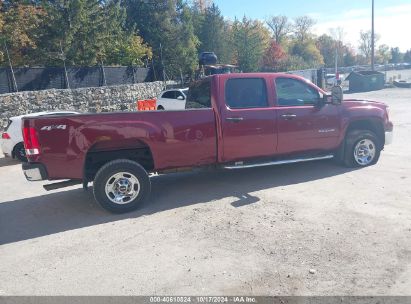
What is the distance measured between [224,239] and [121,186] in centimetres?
186

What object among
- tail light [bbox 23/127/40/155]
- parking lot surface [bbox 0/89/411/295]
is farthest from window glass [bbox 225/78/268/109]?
tail light [bbox 23/127/40/155]

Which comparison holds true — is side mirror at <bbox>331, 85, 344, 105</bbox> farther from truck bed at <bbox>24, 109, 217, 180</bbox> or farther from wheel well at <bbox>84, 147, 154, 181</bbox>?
wheel well at <bbox>84, 147, 154, 181</bbox>

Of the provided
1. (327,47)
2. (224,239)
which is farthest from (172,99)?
(327,47)

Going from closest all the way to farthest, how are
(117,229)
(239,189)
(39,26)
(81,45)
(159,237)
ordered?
(159,237), (117,229), (239,189), (39,26), (81,45)

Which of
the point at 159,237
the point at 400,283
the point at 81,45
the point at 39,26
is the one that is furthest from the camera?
the point at 81,45

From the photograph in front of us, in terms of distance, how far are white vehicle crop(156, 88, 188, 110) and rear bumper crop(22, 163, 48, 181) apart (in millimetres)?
10967

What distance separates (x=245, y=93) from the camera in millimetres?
6035

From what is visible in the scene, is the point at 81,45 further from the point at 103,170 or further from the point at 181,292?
the point at 181,292

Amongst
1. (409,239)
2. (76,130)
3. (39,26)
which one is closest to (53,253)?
(76,130)

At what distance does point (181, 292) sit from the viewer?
324 cm

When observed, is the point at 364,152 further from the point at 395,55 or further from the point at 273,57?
the point at 395,55

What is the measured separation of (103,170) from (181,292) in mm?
2456

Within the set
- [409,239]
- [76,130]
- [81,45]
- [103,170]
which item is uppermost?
[81,45]

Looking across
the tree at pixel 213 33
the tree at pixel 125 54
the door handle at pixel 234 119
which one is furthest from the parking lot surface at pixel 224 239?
the tree at pixel 213 33
